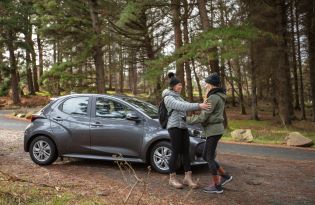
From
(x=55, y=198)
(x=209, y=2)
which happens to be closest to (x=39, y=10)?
(x=209, y=2)

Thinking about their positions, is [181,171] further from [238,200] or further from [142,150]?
[238,200]

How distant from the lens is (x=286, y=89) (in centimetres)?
2675

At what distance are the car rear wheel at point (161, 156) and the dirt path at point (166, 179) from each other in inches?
7.6

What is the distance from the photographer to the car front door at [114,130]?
31.8 ft

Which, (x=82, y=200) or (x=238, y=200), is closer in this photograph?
(x=82, y=200)

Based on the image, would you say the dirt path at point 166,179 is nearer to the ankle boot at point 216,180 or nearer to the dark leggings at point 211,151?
the ankle boot at point 216,180

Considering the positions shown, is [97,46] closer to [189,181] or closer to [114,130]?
[114,130]

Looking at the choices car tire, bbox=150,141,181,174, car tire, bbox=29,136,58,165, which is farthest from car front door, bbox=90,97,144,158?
car tire, bbox=29,136,58,165

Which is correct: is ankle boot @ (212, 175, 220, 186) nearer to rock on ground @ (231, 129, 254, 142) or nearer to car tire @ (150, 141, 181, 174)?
car tire @ (150, 141, 181, 174)

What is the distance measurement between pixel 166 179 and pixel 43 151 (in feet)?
10.9

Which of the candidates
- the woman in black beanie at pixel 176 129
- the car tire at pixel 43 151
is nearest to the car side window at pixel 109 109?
the car tire at pixel 43 151

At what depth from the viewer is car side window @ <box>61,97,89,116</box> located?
1041 centimetres

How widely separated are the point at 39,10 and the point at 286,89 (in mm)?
15448

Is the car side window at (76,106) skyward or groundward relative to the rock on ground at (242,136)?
skyward
